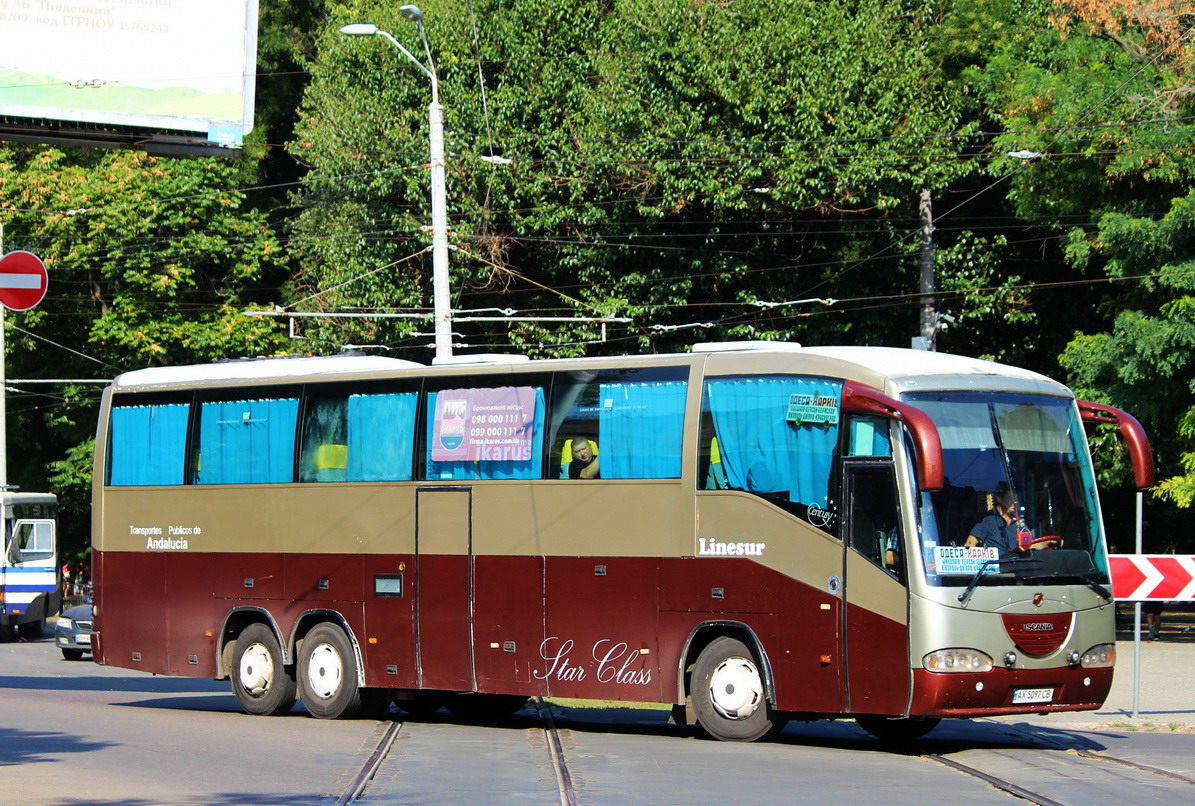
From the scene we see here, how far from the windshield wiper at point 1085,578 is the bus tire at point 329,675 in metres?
7.12

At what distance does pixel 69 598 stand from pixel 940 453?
44.9 m

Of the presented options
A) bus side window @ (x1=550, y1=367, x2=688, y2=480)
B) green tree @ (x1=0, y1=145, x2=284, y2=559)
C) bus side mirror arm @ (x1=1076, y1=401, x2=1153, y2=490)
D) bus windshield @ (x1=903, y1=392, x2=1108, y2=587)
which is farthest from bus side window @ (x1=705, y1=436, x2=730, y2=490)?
green tree @ (x1=0, y1=145, x2=284, y2=559)

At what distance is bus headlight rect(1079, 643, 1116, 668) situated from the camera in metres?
13.0

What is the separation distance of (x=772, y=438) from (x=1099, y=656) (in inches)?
125

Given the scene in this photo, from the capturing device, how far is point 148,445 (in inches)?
719

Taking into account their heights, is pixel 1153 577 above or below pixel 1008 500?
below

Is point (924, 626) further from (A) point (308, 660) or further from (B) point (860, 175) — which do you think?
(B) point (860, 175)

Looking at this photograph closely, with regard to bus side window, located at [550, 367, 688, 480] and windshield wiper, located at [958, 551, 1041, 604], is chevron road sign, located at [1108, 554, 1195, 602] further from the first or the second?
bus side window, located at [550, 367, 688, 480]

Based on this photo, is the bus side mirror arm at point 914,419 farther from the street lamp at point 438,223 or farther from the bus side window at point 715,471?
the street lamp at point 438,223

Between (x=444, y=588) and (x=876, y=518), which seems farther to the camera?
(x=444, y=588)

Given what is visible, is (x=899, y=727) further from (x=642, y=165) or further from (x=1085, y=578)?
(x=642, y=165)

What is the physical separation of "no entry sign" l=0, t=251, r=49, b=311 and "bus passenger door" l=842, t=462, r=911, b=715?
738cm

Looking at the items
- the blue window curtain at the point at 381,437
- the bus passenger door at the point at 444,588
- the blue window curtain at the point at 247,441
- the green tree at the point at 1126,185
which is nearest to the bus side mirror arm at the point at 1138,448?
the bus passenger door at the point at 444,588

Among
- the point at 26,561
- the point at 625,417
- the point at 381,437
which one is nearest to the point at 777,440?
the point at 625,417
